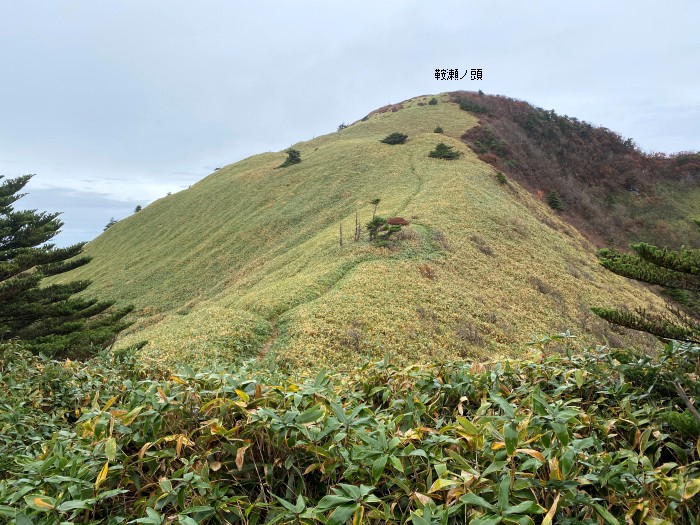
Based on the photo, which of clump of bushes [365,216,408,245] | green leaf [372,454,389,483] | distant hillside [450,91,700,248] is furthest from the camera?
distant hillside [450,91,700,248]

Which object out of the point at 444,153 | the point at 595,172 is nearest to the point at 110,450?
the point at 444,153

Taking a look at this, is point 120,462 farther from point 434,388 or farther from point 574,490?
point 574,490

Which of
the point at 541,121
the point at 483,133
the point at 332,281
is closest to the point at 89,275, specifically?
the point at 332,281

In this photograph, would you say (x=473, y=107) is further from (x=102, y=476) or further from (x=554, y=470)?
(x=102, y=476)

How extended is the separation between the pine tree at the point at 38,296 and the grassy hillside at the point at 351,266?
268 cm

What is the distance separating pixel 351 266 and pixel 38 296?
15.3 m

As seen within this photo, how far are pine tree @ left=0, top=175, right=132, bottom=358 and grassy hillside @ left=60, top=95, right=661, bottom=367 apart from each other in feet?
8.78

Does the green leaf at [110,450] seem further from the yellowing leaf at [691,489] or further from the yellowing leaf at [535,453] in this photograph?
the yellowing leaf at [691,489]

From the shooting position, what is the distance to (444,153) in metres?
41.7

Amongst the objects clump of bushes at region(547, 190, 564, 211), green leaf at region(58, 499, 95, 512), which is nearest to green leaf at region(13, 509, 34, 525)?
green leaf at region(58, 499, 95, 512)

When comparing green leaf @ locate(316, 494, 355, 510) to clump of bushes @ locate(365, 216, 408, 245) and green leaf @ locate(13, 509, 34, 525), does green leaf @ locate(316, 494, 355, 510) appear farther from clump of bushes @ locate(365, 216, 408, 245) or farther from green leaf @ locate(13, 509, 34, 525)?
clump of bushes @ locate(365, 216, 408, 245)

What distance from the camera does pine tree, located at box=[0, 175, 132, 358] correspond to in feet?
54.0

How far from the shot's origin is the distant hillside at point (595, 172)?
43.4m

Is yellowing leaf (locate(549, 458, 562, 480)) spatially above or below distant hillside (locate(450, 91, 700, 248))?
below
